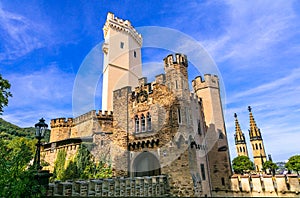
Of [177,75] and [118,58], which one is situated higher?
[118,58]

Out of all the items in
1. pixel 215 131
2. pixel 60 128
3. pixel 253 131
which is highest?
pixel 253 131

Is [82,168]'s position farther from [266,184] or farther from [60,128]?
[266,184]

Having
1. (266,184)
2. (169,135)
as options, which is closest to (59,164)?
(169,135)

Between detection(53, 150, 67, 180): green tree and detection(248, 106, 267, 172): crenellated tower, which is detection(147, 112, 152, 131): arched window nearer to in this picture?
detection(53, 150, 67, 180): green tree

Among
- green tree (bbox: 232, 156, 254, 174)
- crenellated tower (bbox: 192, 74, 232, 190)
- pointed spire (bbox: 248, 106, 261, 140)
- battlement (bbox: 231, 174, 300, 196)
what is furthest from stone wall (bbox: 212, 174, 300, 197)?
pointed spire (bbox: 248, 106, 261, 140)

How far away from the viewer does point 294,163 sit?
2738 centimetres

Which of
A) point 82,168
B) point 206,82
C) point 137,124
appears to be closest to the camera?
point 137,124

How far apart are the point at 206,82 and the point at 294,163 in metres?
17.6

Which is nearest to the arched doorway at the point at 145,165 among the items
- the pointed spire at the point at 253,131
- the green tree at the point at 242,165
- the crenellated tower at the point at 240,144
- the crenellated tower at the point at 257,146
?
the green tree at the point at 242,165

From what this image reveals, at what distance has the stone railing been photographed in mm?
8594

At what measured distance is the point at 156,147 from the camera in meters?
16.4

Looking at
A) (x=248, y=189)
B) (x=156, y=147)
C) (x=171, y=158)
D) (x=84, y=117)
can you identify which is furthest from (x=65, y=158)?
(x=248, y=189)

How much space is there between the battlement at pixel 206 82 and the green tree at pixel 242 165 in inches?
666

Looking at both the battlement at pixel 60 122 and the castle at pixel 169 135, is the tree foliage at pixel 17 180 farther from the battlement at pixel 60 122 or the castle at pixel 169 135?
the battlement at pixel 60 122
